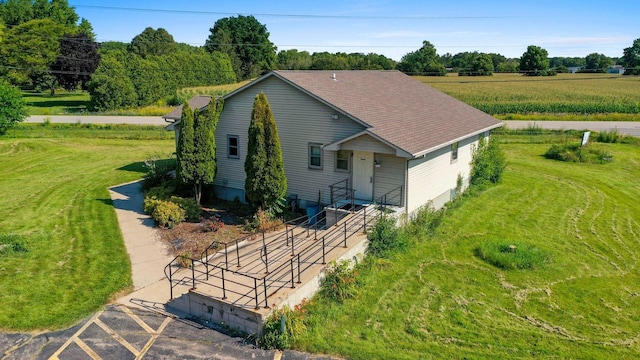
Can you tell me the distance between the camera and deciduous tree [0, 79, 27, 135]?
36.6m

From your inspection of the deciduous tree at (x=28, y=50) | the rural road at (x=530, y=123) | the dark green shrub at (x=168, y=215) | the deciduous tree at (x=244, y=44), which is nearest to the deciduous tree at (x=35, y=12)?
the deciduous tree at (x=28, y=50)

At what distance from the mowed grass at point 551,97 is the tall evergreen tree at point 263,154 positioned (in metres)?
33.0

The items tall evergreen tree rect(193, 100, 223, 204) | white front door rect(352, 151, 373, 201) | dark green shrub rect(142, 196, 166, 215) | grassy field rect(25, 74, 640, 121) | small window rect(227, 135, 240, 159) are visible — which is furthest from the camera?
grassy field rect(25, 74, 640, 121)

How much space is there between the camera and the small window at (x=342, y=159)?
1695cm

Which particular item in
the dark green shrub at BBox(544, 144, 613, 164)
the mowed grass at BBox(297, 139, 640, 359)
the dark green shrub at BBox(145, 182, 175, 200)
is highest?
the dark green shrub at BBox(544, 144, 613, 164)

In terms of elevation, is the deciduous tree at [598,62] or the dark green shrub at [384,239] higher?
the deciduous tree at [598,62]

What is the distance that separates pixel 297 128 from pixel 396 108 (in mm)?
4392

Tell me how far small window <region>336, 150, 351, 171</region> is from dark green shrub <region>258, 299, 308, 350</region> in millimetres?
7715

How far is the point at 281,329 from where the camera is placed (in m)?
9.82

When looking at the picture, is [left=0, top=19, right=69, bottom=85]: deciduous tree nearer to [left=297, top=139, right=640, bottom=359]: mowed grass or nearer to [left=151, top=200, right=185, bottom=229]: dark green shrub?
[left=151, top=200, right=185, bottom=229]: dark green shrub

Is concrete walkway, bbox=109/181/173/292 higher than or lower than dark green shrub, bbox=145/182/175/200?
lower

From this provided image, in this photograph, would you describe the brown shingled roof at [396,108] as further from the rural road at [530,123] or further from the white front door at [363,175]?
the rural road at [530,123]

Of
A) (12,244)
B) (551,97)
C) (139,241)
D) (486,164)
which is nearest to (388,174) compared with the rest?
(486,164)

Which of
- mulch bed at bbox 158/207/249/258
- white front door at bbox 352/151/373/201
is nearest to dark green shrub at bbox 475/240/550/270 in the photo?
white front door at bbox 352/151/373/201
